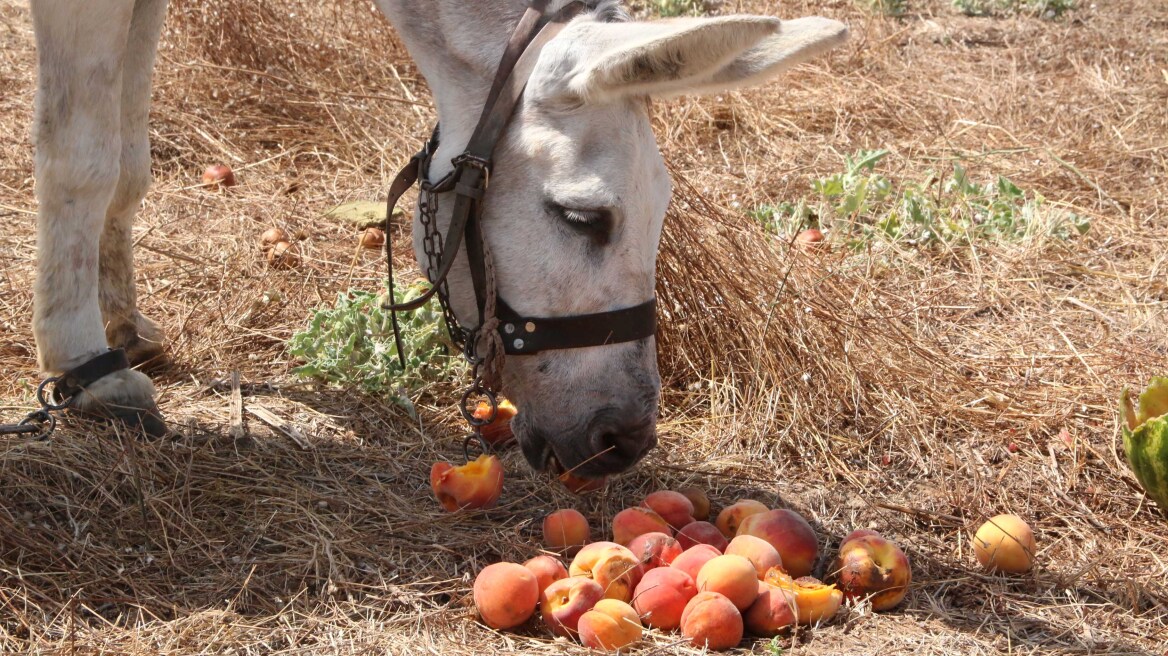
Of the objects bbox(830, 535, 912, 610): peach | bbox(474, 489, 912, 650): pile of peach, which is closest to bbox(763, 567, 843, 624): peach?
bbox(474, 489, 912, 650): pile of peach

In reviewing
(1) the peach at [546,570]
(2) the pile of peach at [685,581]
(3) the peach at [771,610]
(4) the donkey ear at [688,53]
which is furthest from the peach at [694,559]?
(4) the donkey ear at [688,53]

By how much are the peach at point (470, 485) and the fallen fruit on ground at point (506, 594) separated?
0.47 m

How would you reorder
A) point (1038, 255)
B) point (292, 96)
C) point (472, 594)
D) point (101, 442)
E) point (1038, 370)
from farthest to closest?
point (292, 96), point (1038, 255), point (1038, 370), point (101, 442), point (472, 594)

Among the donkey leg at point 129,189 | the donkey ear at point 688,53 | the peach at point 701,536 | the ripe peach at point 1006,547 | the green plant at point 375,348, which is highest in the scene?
the donkey ear at point 688,53

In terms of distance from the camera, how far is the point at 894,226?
4859 mm

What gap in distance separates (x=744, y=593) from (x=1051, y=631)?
0.82m

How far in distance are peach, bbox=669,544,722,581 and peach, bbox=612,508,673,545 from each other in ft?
0.50

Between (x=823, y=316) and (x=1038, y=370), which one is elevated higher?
(x=823, y=316)

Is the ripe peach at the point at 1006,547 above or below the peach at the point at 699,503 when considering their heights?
below

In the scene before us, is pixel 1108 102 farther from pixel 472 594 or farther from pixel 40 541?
pixel 40 541

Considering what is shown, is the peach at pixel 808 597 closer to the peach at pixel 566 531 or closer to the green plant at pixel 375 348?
the peach at pixel 566 531

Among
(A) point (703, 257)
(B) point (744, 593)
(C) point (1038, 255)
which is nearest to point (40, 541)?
(B) point (744, 593)

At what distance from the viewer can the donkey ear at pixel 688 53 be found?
7.36 ft

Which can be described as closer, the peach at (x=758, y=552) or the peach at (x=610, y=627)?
the peach at (x=610, y=627)
